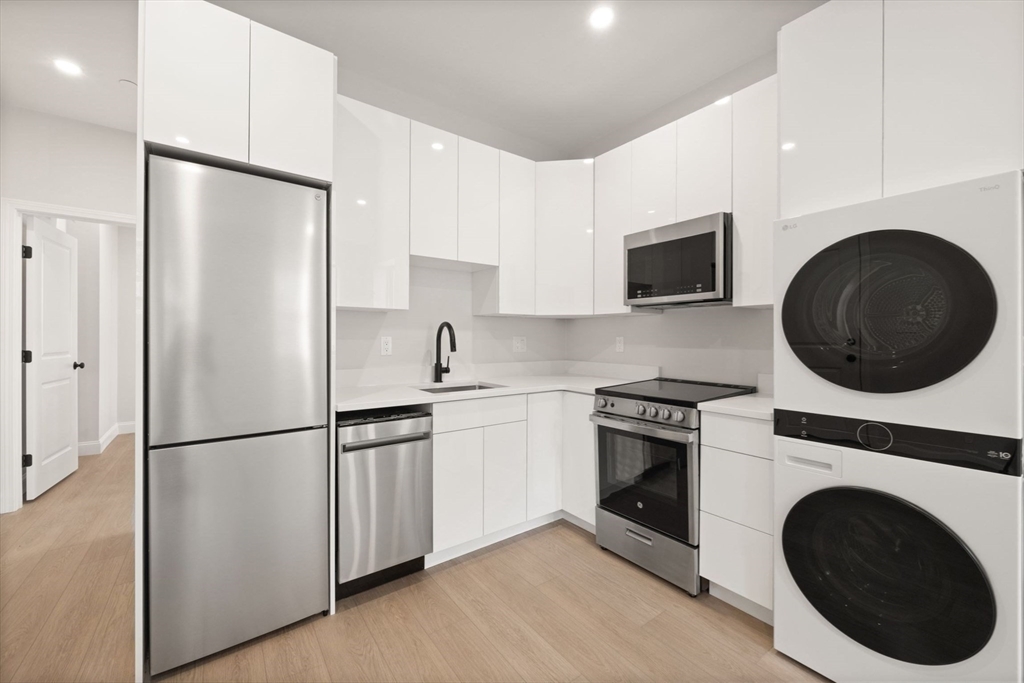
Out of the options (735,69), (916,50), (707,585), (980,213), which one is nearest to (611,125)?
(735,69)

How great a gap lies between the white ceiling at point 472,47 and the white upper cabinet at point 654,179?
46 cm

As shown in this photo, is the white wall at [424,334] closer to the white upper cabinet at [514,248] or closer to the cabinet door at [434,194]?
the white upper cabinet at [514,248]

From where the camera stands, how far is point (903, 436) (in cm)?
136

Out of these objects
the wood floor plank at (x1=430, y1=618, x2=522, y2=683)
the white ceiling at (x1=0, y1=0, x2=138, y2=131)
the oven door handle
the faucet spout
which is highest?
the white ceiling at (x1=0, y1=0, x2=138, y2=131)

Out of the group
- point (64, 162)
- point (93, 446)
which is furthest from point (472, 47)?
point (93, 446)

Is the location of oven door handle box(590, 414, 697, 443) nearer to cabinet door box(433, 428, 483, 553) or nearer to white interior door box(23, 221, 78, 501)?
cabinet door box(433, 428, 483, 553)

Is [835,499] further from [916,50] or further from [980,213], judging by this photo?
[916,50]

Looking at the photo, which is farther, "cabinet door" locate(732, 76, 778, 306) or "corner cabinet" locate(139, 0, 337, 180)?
"cabinet door" locate(732, 76, 778, 306)

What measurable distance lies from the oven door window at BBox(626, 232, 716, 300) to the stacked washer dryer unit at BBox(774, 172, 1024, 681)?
52cm

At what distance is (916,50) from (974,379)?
1080 millimetres

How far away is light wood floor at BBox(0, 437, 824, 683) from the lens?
63.6 inches

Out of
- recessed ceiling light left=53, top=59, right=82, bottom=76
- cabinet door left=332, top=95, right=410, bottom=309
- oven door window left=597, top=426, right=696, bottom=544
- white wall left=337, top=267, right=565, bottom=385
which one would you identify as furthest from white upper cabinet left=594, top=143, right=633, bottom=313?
recessed ceiling light left=53, top=59, right=82, bottom=76

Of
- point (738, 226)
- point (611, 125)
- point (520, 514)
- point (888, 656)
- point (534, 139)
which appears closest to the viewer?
point (888, 656)

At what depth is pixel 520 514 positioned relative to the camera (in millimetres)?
2600
